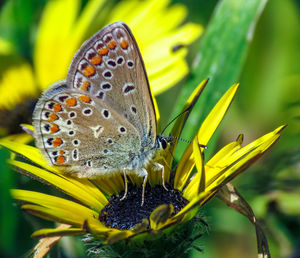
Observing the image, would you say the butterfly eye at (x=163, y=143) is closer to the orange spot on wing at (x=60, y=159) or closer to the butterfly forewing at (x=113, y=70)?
the butterfly forewing at (x=113, y=70)

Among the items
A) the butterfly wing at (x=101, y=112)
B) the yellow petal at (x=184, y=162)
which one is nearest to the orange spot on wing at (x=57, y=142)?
the butterfly wing at (x=101, y=112)

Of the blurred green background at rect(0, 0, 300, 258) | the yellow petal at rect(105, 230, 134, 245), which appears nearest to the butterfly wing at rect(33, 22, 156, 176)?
the blurred green background at rect(0, 0, 300, 258)

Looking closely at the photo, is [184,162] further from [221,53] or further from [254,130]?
[254,130]

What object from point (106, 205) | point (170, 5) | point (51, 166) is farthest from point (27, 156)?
point (170, 5)

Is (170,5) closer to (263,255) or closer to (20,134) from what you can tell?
(20,134)

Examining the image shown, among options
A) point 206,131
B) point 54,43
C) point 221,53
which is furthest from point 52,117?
point 54,43

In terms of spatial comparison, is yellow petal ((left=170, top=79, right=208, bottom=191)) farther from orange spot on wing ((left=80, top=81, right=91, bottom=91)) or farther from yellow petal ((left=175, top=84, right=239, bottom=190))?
orange spot on wing ((left=80, top=81, right=91, bottom=91))
